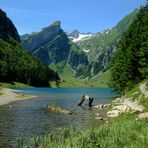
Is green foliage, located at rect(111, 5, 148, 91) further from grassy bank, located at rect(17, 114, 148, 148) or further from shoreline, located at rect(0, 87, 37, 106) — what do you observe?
grassy bank, located at rect(17, 114, 148, 148)

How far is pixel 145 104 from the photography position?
169 feet

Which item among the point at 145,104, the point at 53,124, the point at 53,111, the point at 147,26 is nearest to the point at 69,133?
the point at 53,124

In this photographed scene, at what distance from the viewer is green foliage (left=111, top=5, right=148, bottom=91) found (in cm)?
7503

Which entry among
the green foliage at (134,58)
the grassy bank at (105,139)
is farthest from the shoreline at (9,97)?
the grassy bank at (105,139)

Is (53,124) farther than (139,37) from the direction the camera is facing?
No

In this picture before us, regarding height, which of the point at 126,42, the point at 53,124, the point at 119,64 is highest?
the point at 126,42

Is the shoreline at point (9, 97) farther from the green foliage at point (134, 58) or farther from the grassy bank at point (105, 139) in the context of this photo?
the grassy bank at point (105, 139)

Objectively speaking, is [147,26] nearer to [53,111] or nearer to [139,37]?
[139,37]

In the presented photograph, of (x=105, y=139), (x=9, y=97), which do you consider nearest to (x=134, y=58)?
(x=9, y=97)

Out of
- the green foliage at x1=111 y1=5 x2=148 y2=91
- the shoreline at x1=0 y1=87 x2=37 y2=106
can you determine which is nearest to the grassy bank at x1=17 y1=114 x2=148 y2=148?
the green foliage at x1=111 y1=5 x2=148 y2=91

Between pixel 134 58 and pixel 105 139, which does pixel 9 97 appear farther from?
pixel 105 139

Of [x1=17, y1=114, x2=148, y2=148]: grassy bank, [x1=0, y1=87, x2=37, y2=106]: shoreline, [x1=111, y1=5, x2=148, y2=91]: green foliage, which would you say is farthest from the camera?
[x1=0, y1=87, x2=37, y2=106]: shoreline

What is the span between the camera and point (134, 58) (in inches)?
3314

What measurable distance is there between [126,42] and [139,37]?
15.1 m
